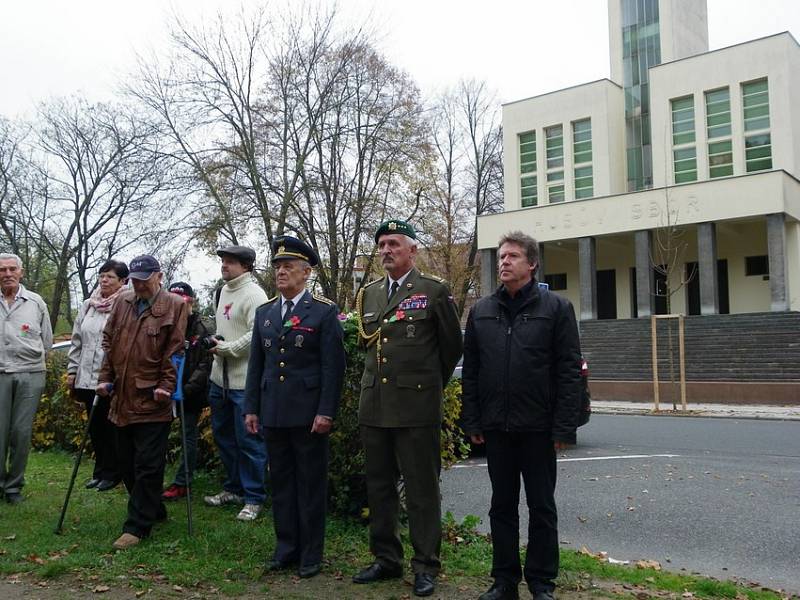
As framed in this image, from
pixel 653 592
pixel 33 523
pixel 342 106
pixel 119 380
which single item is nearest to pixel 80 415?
pixel 33 523

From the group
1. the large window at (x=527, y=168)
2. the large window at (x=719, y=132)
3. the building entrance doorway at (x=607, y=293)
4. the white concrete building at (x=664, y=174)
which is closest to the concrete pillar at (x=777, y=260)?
the white concrete building at (x=664, y=174)

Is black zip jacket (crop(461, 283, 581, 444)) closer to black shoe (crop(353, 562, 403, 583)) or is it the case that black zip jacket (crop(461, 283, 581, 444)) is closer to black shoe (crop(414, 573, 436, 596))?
black shoe (crop(414, 573, 436, 596))

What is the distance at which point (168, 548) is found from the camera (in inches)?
202

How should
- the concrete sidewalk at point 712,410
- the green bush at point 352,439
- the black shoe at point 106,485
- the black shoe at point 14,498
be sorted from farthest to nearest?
the concrete sidewalk at point 712,410
the black shoe at point 106,485
the black shoe at point 14,498
the green bush at point 352,439

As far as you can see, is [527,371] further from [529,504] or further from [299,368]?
[299,368]

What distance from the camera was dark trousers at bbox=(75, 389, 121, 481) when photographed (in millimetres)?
7156

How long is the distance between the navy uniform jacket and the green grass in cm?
97

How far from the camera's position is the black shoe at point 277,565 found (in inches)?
185

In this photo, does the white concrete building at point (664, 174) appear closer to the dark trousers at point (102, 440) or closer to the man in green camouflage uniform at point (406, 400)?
the dark trousers at point (102, 440)

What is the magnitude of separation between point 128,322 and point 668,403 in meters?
20.9

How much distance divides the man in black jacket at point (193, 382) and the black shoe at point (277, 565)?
166 cm

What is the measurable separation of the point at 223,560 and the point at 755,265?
37035 millimetres

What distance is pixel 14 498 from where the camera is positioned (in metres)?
6.65

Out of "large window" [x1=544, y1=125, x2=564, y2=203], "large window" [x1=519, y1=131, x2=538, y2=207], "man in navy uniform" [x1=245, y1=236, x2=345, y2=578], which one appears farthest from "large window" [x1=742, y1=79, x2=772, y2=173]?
"man in navy uniform" [x1=245, y1=236, x2=345, y2=578]
